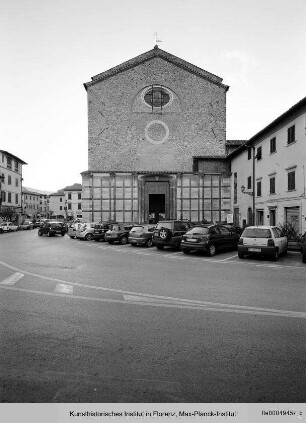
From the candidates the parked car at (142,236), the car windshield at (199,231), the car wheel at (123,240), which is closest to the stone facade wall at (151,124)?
the car wheel at (123,240)

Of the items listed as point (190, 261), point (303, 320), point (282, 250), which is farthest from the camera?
point (282, 250)

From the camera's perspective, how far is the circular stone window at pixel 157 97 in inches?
1414

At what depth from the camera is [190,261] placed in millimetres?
13680

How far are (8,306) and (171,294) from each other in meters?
3.60

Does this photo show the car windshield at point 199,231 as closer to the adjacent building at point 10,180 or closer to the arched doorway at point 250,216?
the arched doorway at point 250,216

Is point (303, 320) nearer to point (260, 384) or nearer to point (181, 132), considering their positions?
point (260, 384)

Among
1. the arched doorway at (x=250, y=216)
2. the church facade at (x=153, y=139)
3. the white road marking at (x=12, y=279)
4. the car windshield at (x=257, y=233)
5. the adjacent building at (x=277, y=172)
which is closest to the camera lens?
the white road marking at (x=12, y=279)

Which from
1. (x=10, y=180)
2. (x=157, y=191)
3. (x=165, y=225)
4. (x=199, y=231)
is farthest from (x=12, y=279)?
(x=10, y=180)

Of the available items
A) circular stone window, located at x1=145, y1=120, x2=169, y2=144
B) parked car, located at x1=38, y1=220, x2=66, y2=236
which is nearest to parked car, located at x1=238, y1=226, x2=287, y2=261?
parked car, located at x1=38, y1=220, x2=66, y2=236

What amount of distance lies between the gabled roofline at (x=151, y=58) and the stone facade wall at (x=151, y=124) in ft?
1.25

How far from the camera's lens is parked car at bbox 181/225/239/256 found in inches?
610

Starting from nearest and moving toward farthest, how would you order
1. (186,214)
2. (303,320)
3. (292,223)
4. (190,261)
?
(303,320) → (190,261) → (292,223) → (186,214)

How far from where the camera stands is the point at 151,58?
3619 cm

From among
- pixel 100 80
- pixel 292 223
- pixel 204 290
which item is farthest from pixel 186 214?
pixel 204 290
